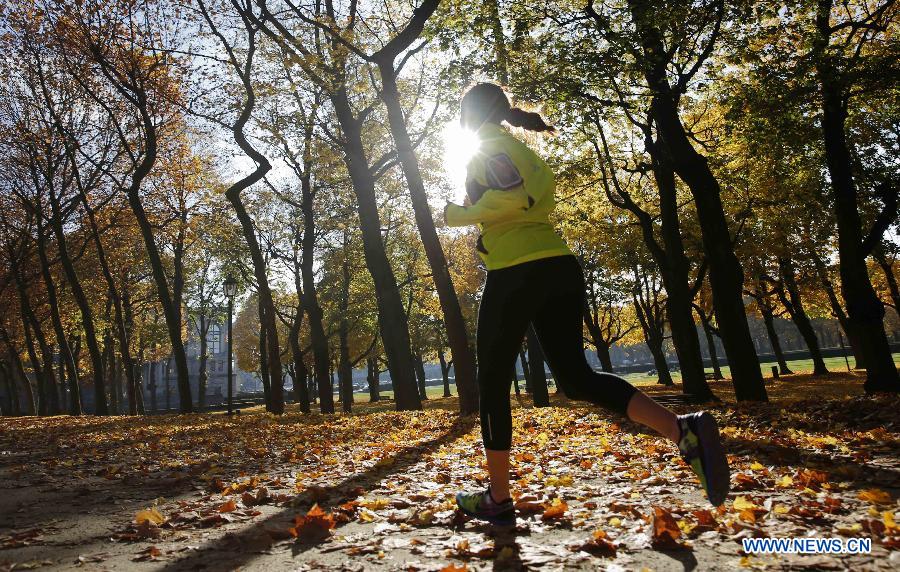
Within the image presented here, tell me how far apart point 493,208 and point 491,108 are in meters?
0.69

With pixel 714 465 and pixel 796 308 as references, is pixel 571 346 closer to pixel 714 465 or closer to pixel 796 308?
pixel 714 465

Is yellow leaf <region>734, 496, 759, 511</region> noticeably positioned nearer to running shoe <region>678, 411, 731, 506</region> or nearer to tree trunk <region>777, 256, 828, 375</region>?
running shoe <region>678, 411, 731, 506</region>

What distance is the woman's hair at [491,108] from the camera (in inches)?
128

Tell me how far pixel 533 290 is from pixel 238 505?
8.68 feet

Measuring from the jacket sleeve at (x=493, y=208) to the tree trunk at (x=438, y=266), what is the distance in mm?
7203

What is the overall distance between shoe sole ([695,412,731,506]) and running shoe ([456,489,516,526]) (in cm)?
101

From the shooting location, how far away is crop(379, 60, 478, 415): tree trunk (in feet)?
33.5

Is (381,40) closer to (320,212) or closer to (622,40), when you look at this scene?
(622,40)

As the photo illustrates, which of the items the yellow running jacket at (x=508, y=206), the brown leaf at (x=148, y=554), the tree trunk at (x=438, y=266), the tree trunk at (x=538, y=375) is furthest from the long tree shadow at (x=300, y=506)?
the tree trunk at (x=538, y=375)

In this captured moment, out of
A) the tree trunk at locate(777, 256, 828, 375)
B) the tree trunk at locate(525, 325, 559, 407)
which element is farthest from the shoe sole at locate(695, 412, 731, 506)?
the tree trunk at locate(777, 256, 828, 375)

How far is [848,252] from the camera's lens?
1104 cm

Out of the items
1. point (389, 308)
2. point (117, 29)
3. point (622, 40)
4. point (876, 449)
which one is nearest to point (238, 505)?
point (876, 449)

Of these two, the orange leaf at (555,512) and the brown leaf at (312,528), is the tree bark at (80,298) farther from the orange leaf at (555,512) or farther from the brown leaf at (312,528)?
the orange leaf at (555,512)

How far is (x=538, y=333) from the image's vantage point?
122 inches
